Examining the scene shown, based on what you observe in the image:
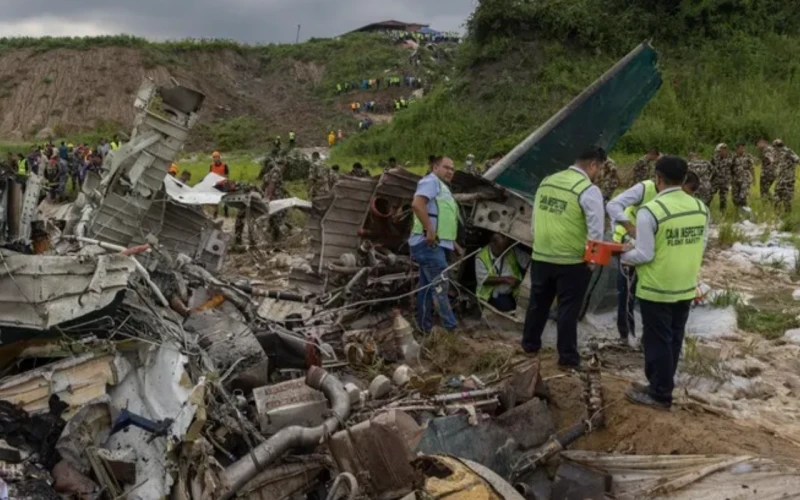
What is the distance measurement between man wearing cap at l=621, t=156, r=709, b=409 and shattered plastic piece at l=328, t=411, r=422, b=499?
1607mm

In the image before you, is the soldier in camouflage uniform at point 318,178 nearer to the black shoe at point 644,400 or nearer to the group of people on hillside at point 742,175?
the group of people on hillside at point 742,175

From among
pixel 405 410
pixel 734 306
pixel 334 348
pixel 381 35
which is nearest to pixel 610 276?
pixel 734 306

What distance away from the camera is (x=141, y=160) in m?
6.38

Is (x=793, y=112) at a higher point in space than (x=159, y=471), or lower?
higher

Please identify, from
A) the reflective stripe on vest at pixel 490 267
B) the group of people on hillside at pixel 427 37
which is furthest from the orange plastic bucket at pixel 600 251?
the group of people on hillside at pixel 427 37

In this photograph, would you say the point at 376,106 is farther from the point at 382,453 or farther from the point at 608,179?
the point at 382,453

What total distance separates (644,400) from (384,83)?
42.5 metres

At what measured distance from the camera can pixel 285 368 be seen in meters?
5.54

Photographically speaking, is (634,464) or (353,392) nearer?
(634,464)

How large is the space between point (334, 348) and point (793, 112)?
766 inches

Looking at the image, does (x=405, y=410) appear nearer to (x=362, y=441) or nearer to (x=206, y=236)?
(x=362, y=441)

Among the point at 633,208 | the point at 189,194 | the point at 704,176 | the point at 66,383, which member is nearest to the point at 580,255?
the point at 633,208

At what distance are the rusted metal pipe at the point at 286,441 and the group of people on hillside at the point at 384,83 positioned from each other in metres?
41.9

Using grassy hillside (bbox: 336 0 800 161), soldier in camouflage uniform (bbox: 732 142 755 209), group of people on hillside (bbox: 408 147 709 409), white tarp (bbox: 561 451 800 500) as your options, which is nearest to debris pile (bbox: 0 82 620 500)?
group of people on hillside (bbox: 408 147 709 409)
